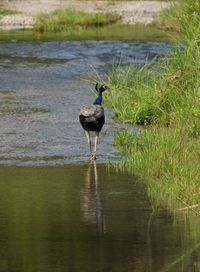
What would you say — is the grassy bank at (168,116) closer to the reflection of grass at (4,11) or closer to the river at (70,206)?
the river at (70,206)

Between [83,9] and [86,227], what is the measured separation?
29833 mm

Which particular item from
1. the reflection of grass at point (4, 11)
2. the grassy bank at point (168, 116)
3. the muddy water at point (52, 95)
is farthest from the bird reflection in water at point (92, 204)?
the reflection of grass at point (4, 11)

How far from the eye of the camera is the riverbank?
124 feet

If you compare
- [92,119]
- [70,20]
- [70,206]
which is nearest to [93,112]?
[92,119]

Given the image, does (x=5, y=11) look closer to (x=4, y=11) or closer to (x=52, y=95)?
(x=4, y=11)

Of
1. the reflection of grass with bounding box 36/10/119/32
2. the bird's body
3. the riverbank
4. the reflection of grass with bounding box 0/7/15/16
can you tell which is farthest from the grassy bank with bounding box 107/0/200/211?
the reflection of grass with bounding box 0/7/15/16

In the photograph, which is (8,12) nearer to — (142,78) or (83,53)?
(83,53)

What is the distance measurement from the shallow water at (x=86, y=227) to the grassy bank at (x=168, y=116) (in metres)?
0.34

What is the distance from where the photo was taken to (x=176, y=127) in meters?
14.4

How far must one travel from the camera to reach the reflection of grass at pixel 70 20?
36.7 m

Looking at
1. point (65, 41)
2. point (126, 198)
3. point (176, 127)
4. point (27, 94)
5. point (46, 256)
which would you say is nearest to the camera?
point (46, 256)

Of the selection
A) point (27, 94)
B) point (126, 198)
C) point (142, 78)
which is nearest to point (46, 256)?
point (126, 198)

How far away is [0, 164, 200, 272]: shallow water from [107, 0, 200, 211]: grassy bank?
13.5 inches

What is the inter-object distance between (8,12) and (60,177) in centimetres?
2595
